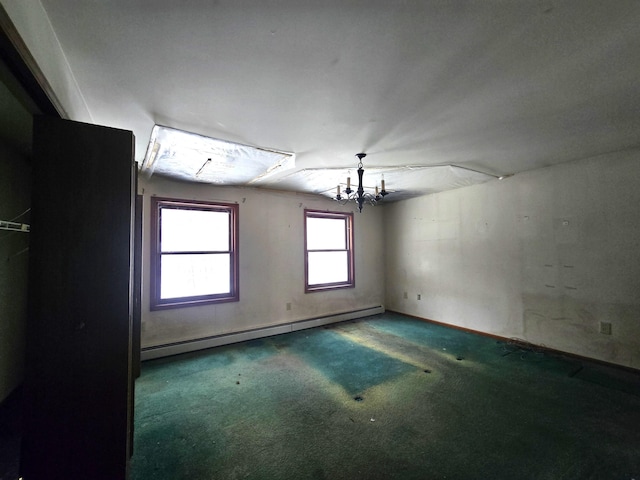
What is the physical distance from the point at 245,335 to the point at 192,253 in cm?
139

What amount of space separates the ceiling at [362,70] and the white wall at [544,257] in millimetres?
729

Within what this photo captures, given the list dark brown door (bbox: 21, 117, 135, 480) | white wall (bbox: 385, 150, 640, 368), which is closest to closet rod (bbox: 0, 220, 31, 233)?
dark brown door (bbox: 21, 117, 135, 480)

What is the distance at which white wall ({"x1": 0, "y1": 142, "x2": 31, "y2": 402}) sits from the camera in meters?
1.46

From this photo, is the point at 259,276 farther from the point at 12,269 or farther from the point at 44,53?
the point at 44,53

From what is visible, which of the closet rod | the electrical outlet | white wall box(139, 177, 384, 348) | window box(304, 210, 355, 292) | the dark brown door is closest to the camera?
the dark brown door

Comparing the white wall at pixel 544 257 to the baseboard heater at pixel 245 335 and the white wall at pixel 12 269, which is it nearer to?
the baseboard heater at pixel 245 335

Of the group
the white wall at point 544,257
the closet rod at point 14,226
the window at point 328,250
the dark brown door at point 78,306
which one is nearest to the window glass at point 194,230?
the window at point 328,250

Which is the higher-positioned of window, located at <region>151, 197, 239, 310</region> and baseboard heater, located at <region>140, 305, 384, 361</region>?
window, located at <region>151, 197, 239, 310</region>

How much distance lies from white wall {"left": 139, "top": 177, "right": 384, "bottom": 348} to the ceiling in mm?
1644

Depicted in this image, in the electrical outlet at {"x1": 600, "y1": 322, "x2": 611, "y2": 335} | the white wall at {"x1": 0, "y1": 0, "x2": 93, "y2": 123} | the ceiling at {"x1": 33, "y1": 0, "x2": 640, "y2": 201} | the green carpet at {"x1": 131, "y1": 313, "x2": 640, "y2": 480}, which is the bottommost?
the green carpet at {"x1": 131, "y1": 313, "x2": 640, "y2": 480}

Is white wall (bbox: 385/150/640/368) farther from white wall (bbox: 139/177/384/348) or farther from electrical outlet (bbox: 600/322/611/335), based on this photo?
white wall (bbox: 139/177/384/348)

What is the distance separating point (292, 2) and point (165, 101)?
115 centimetres

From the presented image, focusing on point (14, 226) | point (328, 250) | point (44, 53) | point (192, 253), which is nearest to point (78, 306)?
point (14, 226)

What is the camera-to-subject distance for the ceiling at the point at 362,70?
44.3 inches
